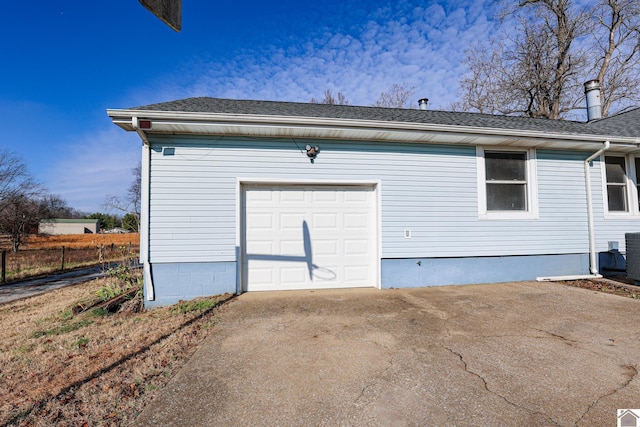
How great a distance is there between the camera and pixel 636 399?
215 cm

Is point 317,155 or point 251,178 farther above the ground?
point 317,155

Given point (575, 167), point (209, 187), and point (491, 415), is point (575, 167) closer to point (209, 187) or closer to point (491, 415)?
point (491, 415)

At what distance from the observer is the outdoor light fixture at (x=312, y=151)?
5.43 m

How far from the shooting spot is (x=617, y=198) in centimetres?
678

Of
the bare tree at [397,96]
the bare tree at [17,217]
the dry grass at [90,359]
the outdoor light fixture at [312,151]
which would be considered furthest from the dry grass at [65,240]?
the outdoor light fixture at [312,151]

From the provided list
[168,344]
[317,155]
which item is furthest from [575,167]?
[168,344]

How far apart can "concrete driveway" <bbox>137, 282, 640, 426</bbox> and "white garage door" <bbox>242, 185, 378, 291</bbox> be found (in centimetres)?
102

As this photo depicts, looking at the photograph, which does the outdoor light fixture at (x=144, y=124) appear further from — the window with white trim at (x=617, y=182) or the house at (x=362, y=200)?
the window with white trim at (x=617, y=182)

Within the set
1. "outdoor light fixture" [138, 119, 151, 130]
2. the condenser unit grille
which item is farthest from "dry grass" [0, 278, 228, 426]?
the condenser unit grille

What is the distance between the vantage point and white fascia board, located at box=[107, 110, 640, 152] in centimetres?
472

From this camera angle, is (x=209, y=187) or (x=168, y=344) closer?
(x=168, y=344)

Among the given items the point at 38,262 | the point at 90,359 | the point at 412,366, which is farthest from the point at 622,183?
the point at 38,262

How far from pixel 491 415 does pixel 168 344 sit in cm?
316

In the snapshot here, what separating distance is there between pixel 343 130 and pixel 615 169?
678 cm
